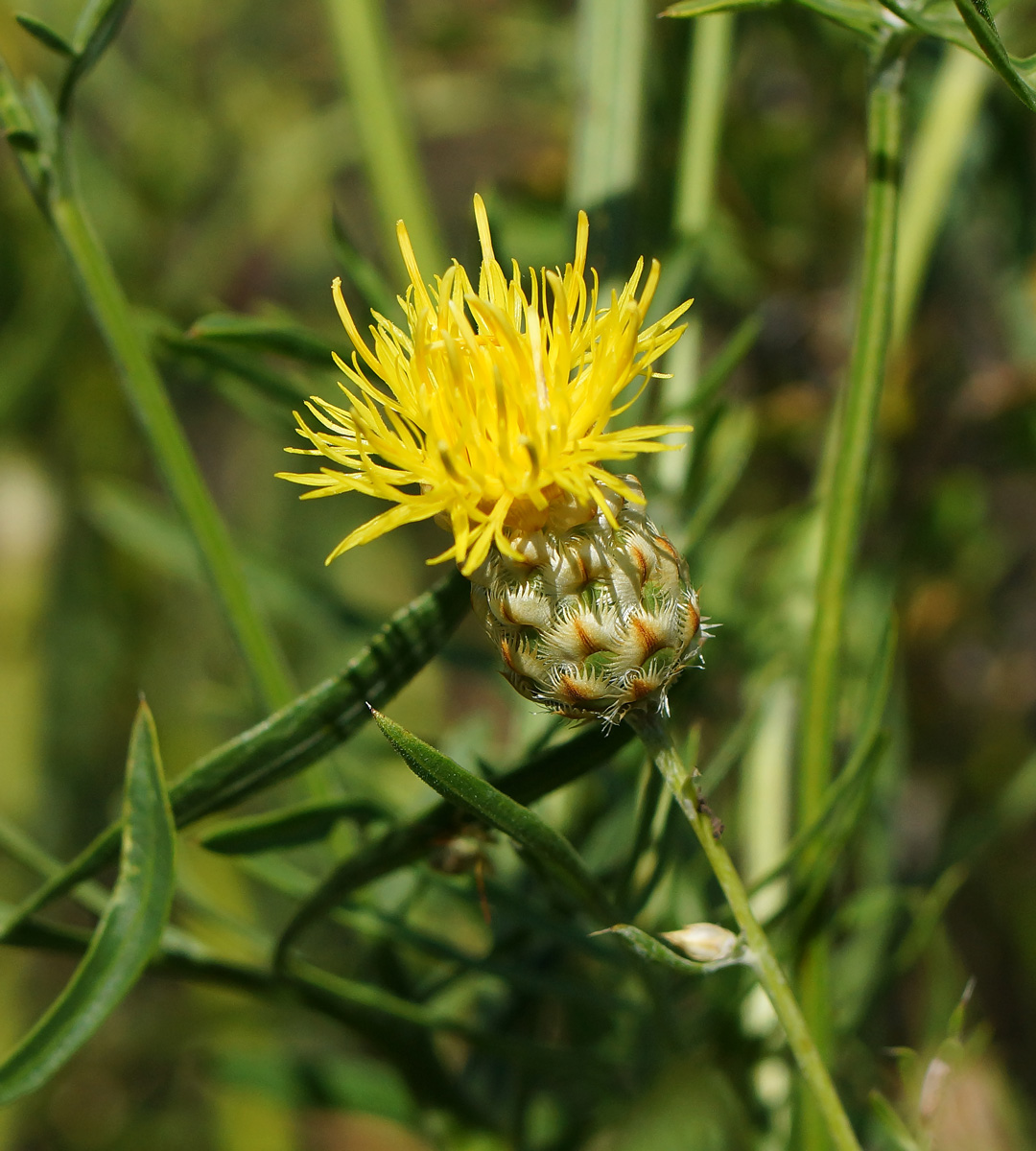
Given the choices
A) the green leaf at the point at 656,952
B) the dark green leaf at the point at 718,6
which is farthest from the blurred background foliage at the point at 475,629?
the dark green leaf at the point at 718,6

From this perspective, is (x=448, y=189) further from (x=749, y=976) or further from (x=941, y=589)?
(x=749, y=976)

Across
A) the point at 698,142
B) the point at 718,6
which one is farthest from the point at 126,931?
the point at 698,142

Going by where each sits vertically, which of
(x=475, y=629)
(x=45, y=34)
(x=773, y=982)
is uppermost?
(x=45, y=34)

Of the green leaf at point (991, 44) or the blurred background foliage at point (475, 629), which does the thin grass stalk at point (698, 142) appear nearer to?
the blurred background foliage at point (475, 629)

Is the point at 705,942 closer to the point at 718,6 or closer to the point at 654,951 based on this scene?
the point at 654,951

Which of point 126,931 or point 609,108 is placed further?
point 609,108

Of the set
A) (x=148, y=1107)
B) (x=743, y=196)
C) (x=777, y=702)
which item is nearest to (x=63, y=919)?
(x=148, y=1107)
